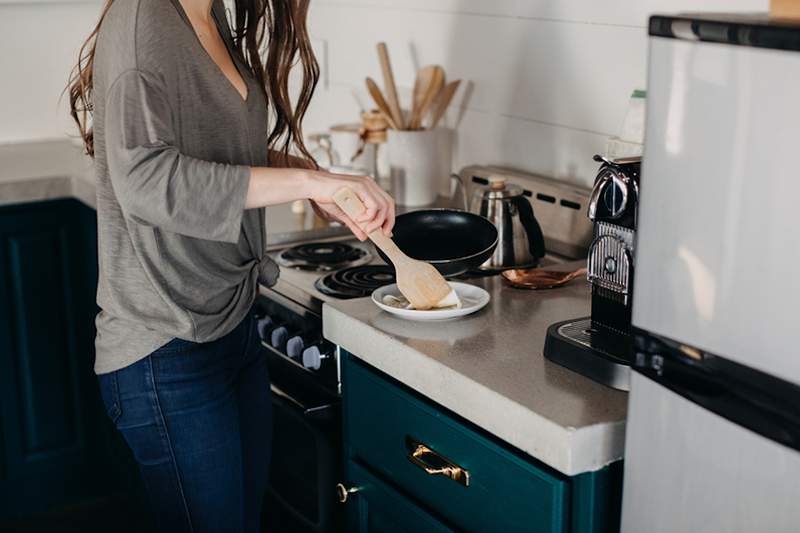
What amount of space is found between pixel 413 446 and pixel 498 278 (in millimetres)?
433

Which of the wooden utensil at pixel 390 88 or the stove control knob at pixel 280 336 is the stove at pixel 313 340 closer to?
the stove control knob at pixel 280 336

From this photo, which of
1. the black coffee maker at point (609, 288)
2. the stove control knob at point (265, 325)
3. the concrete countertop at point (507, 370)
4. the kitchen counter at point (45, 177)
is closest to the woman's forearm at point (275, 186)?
the concrete countertop at point (507, 370)

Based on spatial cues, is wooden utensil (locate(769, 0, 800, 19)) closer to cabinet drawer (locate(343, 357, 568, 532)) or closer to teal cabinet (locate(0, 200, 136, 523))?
cabinet drawer (locate(343, 357, 568, 532))

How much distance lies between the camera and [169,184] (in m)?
1.39

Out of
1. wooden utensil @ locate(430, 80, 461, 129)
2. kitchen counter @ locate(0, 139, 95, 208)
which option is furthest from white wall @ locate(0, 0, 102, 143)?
wooden utensil @ locate(430, 80, 461, 129)

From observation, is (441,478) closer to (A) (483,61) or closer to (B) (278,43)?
(B) (278,43)

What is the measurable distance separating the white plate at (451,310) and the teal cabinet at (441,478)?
108mm

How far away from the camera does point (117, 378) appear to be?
5.24ft

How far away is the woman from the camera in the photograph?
1.41m

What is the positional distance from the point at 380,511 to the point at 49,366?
4.68 ft

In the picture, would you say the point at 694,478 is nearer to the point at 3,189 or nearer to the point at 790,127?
the point at 790,127

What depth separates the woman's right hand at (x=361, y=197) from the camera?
4.87 ft

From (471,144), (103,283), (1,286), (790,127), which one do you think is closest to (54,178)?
(1,286)

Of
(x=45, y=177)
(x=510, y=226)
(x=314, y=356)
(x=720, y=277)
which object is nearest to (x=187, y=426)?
(x=314, y=356)
